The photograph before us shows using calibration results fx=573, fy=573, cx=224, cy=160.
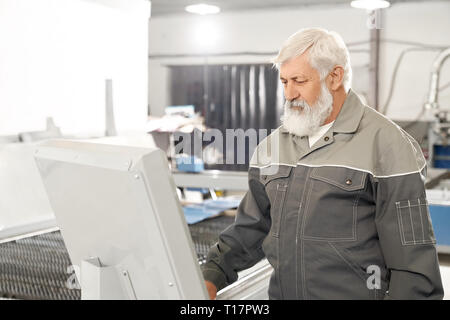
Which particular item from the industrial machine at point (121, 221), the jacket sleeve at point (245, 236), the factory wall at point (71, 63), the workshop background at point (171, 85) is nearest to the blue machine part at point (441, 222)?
the workshop background at point (171, 85)

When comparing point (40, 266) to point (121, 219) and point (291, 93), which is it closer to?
point (291, 93)

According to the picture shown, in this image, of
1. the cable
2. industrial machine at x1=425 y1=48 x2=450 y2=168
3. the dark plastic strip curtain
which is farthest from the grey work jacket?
the dark plastic strip curtain

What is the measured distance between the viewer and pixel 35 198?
211cm

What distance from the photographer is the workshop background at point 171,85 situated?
6.59 ft

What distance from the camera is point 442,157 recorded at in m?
6.18

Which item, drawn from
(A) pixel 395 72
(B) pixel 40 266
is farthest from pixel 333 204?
(A) pixel 395 72

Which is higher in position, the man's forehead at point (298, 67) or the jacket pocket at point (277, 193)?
the man's forehead at point (298, 67)

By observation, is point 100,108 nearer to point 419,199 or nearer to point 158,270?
point 419,199

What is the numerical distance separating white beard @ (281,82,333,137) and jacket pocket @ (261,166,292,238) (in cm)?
10

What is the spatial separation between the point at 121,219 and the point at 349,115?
737mm

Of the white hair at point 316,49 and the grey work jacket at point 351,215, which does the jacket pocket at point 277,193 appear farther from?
the white hair at point 316,49
